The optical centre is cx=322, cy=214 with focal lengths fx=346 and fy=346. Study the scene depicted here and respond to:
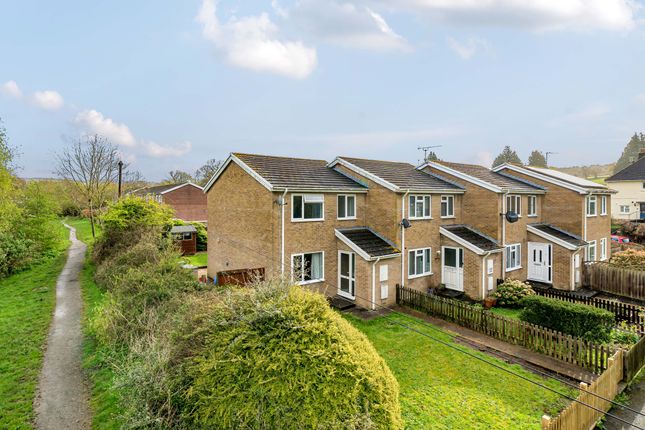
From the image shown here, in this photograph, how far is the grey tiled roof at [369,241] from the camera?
664 inches

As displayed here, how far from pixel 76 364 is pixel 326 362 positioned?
879cm

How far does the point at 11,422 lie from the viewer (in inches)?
298

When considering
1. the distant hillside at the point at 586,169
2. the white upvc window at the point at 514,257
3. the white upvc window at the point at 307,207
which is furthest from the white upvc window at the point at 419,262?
the distant hillside at the point at 586,169

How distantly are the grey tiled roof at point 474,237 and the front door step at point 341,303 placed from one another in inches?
299

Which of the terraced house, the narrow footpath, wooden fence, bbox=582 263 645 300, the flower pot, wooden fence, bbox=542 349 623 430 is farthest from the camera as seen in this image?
wooden fence, bbox=582 263 645 300

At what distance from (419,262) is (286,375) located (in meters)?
14.6

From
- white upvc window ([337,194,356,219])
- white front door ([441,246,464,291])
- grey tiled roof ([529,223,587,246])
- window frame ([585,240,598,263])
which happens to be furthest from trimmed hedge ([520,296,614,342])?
window frame ([585,240,598,263])

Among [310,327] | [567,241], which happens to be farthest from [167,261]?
[567,241]

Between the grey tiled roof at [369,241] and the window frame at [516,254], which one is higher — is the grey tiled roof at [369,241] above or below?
above

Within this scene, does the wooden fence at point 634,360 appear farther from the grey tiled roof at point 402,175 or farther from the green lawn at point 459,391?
the grey tiled roof at point 402,175

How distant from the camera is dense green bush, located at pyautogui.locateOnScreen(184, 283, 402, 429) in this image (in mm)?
5793

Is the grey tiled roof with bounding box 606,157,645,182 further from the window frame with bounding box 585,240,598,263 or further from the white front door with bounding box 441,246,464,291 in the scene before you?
the white front door with bounding box 441,246,464,291

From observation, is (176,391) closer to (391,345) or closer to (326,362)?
(326,362)

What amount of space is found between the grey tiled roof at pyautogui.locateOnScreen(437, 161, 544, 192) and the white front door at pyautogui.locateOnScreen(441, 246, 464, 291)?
580 centimetres
